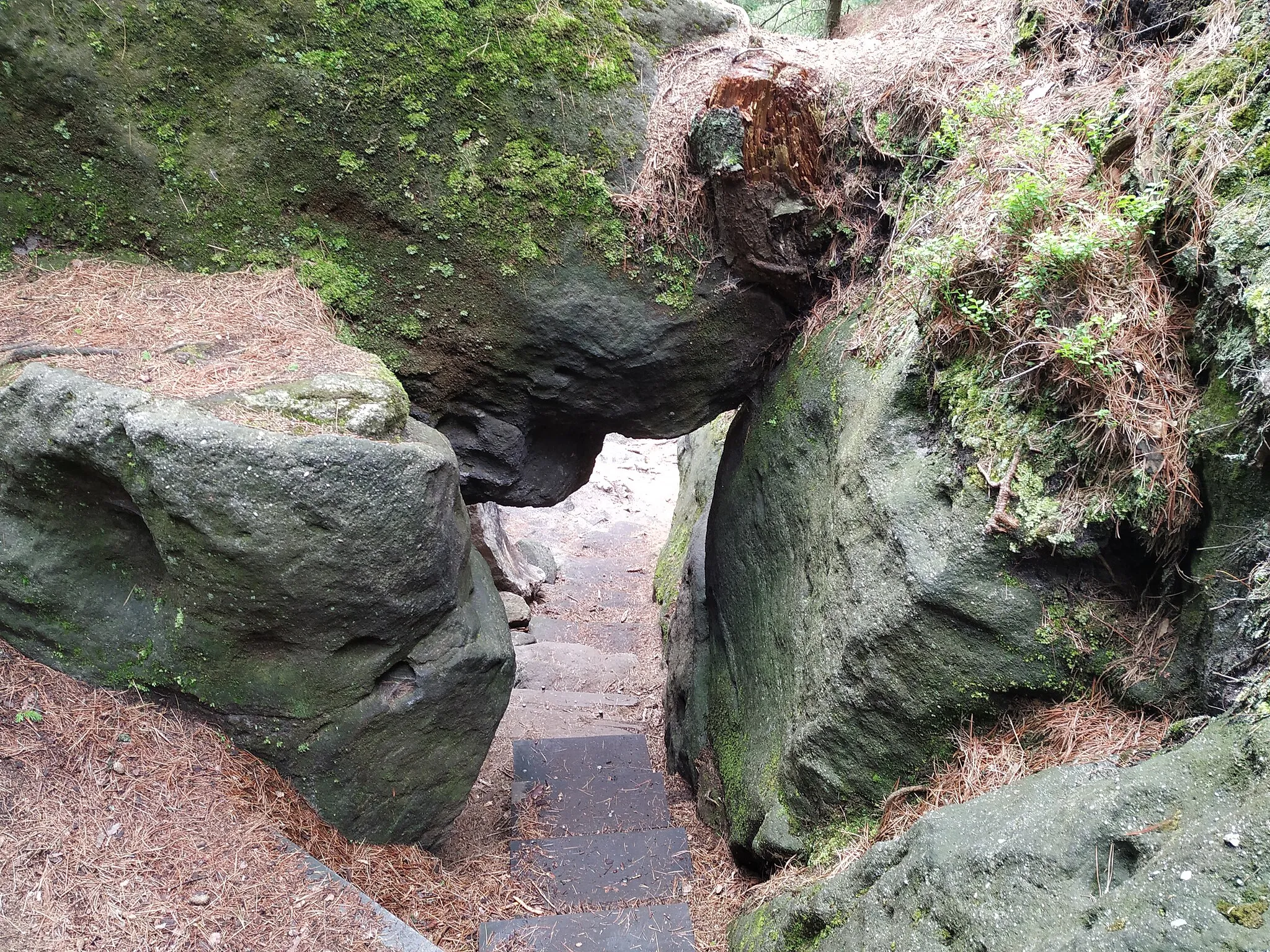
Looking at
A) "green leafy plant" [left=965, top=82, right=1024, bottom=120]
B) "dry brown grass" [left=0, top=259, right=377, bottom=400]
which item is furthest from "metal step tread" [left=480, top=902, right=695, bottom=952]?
"green leafy plant" [left=965, top=82, right=1024, bottom=120]

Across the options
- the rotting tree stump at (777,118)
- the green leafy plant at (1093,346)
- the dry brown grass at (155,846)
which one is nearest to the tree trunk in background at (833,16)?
the rotting tree stump at (777,118)

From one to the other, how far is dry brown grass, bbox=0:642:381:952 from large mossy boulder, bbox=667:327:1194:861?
83.7 inches

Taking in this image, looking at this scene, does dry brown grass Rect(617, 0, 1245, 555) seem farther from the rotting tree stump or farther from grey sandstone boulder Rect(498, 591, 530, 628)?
grey sandstone boulder Rect(498, 591, 530, 628)

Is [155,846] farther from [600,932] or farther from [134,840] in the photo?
[600,932]

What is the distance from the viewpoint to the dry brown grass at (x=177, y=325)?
345 centimetres

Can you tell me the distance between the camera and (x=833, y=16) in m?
7.43

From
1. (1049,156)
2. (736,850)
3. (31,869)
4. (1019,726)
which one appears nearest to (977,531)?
(1019,726)

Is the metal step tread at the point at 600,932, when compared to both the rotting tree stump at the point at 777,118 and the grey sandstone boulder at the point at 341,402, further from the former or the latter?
the rotting tree stump at the point at 777,118

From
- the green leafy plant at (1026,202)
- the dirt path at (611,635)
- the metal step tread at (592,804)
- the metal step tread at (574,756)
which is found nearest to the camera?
the green leafy plant at (1026,202)

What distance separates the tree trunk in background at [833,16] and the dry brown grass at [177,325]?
5751mm

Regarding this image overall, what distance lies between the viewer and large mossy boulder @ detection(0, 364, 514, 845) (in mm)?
3061

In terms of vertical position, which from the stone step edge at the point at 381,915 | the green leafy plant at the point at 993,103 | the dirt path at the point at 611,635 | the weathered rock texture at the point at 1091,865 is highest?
the green leafy plant at the point at 993,103

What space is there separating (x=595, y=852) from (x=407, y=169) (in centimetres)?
420

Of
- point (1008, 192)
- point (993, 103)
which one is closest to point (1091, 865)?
point (1008, 192)
